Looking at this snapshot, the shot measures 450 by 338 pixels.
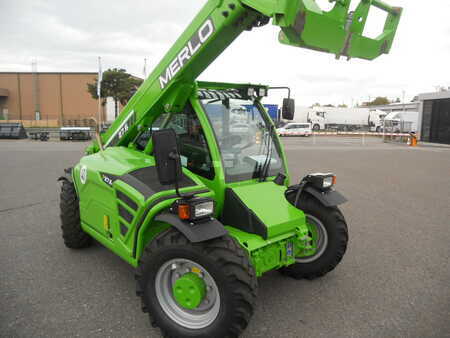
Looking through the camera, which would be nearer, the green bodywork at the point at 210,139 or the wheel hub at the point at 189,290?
the green bodywork at the point at 210,139

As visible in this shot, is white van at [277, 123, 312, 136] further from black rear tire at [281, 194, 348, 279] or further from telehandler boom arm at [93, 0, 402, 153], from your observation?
telehandler boom arm at [93, 0, 402, 153]

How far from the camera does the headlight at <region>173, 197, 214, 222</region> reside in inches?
101

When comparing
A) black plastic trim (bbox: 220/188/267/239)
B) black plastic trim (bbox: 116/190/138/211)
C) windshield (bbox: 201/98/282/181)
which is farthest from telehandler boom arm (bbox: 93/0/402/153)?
black plastic trim (bbox: 220/188/267/239)

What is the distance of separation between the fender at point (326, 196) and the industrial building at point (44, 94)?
51830mm

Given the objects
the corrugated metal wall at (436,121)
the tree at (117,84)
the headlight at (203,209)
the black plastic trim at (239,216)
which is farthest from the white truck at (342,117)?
the headlight at (203,209)

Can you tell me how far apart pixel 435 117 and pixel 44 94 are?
50.5m

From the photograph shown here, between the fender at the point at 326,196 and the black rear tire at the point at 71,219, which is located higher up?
the fender at the point at 326,196

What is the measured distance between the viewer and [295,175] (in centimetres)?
1062

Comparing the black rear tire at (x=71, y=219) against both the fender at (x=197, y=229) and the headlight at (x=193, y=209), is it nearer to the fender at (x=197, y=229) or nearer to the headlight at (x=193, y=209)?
the fender at (x=197, y=229)

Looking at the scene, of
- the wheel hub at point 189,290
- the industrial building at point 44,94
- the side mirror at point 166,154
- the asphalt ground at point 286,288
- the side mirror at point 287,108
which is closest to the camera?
the side mirror at point 166,154

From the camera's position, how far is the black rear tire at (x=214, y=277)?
2426 millimetres

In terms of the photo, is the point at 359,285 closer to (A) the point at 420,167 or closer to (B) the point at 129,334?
(B) the point at 129,334

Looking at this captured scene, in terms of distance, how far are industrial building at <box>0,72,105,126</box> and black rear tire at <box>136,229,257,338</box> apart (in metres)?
52.2

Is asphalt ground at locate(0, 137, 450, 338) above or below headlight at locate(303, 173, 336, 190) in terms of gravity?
below
